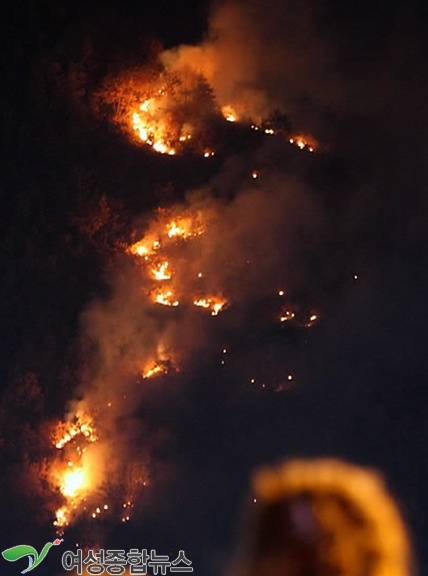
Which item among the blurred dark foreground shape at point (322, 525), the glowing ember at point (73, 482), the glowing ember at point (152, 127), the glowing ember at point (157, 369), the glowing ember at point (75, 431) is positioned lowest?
the blurred dark foreground shape at point (322, 525)

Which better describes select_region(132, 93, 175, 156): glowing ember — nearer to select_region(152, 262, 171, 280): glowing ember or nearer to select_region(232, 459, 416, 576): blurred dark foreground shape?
select_region(152, 262, 171, 280): glowing ember

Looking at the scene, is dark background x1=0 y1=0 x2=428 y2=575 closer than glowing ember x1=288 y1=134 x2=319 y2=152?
Yes

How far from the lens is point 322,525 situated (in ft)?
8.09

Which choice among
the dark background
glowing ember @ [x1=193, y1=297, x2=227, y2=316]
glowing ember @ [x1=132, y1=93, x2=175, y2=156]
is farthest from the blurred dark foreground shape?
glowing ember @ [x1=132, y1=93, x2=175, y2=156]

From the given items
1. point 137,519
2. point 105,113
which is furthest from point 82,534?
point 105,113

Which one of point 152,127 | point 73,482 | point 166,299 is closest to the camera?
point 73,482

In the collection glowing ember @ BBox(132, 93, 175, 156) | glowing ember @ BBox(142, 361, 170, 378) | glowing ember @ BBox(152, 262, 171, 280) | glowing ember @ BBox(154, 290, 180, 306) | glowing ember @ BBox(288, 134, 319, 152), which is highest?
glowing ember @ BBox(132, 93, 175, 156)

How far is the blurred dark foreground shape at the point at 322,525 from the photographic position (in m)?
2.40

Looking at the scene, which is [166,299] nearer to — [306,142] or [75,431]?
[75,431]

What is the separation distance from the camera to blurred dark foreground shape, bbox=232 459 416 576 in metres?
2.40

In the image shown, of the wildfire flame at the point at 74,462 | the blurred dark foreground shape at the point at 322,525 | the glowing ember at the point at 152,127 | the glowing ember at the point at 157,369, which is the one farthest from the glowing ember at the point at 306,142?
the wildfire flame at the point at 74,462

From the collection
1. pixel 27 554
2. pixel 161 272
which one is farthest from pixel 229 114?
pixel 27 554

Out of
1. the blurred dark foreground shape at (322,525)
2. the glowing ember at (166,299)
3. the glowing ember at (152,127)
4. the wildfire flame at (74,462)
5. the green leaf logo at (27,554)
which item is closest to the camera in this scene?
the blurred dark foreground shape at (322,525)

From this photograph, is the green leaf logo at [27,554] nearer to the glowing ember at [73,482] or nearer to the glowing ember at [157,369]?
the glowing ember at [73,482]
